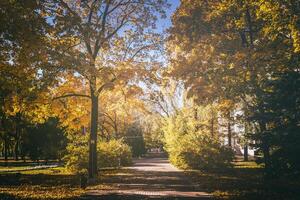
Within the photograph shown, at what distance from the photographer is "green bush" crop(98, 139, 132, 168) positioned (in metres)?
32.1

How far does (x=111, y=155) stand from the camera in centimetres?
3347

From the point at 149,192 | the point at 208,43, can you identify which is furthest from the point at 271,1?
the point at 149,192

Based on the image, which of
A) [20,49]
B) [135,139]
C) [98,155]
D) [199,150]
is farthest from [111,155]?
[135,139]

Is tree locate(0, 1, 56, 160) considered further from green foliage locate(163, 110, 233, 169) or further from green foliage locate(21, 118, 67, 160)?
green foliage locate(21, 118, 67, 160)

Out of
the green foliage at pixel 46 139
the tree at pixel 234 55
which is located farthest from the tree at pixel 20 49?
the green foliage at pixel 46 139

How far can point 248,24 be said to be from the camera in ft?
72.4

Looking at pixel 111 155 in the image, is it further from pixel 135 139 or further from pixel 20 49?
pixel 135 139

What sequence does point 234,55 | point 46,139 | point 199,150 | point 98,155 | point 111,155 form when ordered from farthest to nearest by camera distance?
point 46,139, point 111,155, point 98,155, point 199,150, point 234,55

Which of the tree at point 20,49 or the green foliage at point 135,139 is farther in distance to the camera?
the green foliage at point 135,139

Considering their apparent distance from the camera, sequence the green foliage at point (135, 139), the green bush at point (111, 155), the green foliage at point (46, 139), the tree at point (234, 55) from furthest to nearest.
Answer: the green foliage at point (135, 139), the green foliage at point (46, 139), the green bush at point (111, 155), the tree at point (234, 55)

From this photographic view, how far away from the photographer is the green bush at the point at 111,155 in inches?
1264

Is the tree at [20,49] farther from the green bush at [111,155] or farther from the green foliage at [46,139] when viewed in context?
the green foliage at [46,139]

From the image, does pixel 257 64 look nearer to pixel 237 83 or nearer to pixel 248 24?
pixel 237 83

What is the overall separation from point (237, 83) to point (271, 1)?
6.37 meters
